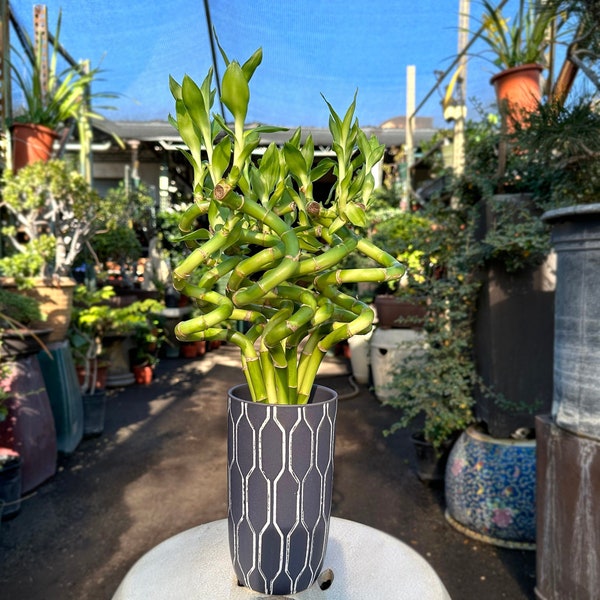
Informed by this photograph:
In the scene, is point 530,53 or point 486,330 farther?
point 530,53

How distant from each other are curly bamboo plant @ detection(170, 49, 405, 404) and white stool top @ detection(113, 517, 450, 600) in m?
0.29

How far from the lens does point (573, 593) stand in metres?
1.30

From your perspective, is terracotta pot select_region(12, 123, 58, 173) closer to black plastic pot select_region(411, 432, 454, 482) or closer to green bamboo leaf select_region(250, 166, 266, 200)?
black plastic pot select_region(411, 432, 454, 482)

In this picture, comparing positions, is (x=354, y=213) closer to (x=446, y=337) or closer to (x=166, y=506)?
(x=446, y=337)

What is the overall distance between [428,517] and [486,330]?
92cm

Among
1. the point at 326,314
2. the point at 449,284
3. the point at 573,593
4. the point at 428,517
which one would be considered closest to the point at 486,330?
the point at 449,284

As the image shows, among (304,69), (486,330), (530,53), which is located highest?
(304,69)

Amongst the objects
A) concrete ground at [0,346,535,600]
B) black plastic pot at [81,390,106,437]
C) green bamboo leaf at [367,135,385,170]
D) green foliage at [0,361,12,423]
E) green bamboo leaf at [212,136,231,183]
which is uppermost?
green bamboo leaf at [367,135,385,170]

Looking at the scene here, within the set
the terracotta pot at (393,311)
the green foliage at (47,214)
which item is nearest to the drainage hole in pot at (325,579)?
the green foliage at (47,214)

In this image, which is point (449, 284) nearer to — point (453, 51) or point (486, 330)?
point (486, 330)

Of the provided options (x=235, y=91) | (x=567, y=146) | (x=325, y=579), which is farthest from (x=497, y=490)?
(x=235, y=91)

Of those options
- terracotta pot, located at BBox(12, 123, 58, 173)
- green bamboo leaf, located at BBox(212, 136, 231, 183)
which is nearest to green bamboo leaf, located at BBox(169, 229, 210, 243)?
green bamboo leaf, located at BBox(212, 136, 231, 183)

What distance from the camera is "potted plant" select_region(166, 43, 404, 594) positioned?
0.62 m

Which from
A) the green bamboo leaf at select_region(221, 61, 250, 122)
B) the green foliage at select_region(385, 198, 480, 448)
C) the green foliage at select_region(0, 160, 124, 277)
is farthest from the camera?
the green foliage at select_region(0, 160, 124, 277)
